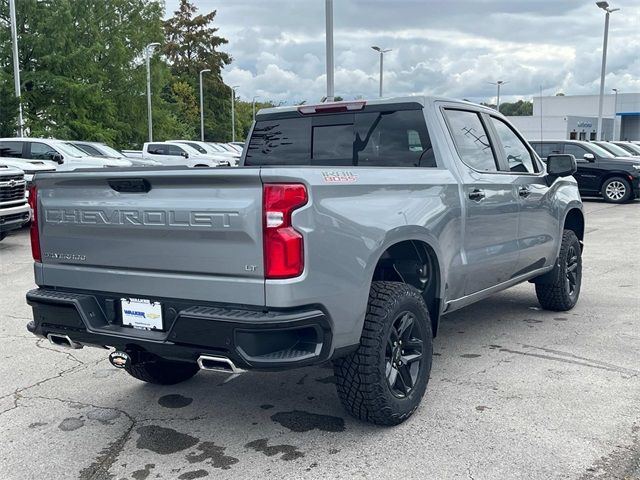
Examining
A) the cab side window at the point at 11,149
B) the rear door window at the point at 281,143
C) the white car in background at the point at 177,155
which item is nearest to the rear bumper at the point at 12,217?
the cab side window at the point at 11,149

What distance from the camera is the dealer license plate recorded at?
3.58 metres

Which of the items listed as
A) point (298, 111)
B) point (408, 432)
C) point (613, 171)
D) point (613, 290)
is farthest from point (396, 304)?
point (613, 171)

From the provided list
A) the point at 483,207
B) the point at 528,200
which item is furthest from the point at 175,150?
the point at 483,207

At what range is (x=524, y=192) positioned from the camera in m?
5.59

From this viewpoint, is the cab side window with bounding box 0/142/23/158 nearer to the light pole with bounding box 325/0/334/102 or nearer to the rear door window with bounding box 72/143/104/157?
the rear door window with bounding box 72/143/104/157

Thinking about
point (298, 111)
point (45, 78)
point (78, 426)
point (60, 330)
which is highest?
point (45, 78)

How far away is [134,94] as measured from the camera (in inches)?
1674

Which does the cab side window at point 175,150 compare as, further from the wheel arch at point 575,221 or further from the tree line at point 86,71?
the wheel arch at point 575,221

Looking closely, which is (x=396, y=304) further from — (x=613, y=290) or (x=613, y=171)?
(x=613, y=171)

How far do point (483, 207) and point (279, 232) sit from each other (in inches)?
86.8

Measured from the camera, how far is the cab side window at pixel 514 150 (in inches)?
222

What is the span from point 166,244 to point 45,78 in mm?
31758

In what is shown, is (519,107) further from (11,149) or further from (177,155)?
(11,149)

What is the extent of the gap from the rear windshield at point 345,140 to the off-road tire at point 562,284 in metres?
2.36
